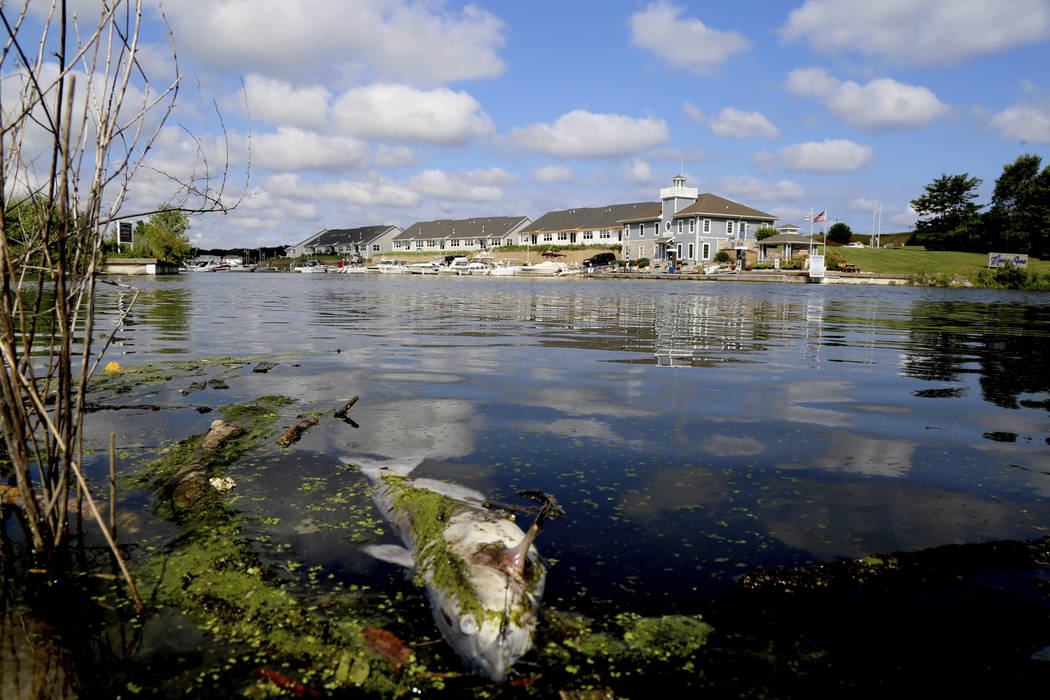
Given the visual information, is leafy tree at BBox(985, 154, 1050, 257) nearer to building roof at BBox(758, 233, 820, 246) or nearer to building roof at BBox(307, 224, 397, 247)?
building roof at BBox(758, 233, 820, 246)

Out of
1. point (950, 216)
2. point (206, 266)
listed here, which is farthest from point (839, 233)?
point (206, 266)

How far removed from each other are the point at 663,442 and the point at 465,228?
415ft

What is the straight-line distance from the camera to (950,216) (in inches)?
3374

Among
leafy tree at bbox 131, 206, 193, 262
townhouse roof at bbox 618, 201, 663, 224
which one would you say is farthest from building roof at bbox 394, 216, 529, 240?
leafy tree at bbox 131, 206, 193, 262

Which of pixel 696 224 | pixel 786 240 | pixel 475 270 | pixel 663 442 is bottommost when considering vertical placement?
pixel 663 442

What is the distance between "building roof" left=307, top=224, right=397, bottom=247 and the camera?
14312 cm

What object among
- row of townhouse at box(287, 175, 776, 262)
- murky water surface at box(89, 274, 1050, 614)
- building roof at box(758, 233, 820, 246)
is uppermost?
row of townhouse at box(287, 175, 776, 262)

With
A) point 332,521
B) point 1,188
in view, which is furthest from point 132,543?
point 1,188

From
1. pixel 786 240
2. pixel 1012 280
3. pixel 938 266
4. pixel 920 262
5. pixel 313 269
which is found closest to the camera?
pixel 1012 280

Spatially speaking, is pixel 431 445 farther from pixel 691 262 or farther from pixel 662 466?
pixel 691 262

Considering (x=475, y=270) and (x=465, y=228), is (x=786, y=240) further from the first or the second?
(x=465, y=228)

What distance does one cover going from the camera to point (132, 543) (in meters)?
4.11

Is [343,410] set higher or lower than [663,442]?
higher

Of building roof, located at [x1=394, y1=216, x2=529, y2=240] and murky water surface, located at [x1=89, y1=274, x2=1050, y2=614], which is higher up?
building roof, located at [x1=394, y1=216, x2=529, y2=240]
